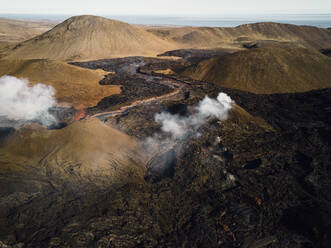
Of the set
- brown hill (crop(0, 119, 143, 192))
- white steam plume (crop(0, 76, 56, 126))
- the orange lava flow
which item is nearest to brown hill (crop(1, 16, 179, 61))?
white steam plume (crop(0, 76, 56, 126))

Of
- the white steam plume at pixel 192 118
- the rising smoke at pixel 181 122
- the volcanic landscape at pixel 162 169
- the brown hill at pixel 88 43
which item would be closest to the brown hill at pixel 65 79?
the volcanic landscape at pixel 162 169

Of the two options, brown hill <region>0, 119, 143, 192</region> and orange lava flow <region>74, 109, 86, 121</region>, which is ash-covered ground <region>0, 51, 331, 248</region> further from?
orange lava flow <region>74, 109, 86, 121</region>

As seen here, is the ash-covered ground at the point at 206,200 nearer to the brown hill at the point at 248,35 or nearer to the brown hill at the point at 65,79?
the brown hill at the point at 65,79

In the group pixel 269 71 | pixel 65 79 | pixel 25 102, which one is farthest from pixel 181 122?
→ pixel 269 71

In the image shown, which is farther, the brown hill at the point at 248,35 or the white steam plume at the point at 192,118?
the brown hill at the point at 248,35

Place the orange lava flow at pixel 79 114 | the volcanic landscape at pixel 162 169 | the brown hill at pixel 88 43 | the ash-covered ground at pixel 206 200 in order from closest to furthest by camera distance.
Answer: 1. the ash-covered ground at pixel 206 200
2. the volcanic landscape at pixel 162 169
3. the orange lava flow at pixel 79 114
4. the brown hill at pixel 88 43

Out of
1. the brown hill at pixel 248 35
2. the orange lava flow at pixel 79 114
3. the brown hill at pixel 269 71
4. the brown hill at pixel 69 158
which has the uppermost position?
the brown hill at pixel 248 35

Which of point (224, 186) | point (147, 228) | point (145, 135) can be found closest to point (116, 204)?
point (147, 228)
